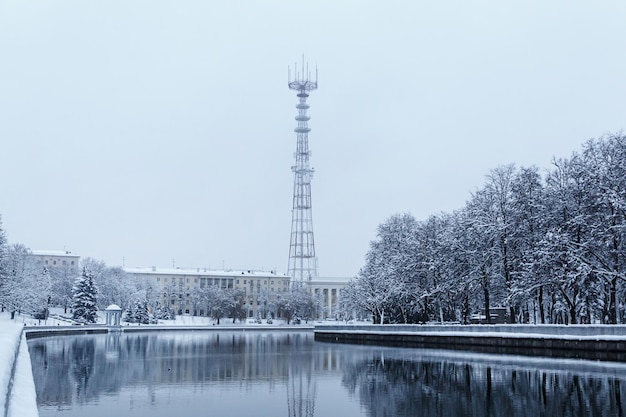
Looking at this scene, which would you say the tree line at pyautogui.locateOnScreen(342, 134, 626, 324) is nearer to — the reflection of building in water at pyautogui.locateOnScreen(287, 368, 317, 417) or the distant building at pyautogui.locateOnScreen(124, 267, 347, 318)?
the reflection of building in water at pyautogui.locateOnScreen(287, 368, 317, 417)

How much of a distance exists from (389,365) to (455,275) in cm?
2580

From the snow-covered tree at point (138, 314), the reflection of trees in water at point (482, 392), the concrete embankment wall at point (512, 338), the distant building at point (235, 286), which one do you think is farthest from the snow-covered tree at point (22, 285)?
the reflection of trees in water at point (482, 392)

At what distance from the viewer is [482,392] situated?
70.9 ft

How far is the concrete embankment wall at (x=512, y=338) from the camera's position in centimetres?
3456

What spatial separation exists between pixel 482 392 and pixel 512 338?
21182 millimetres

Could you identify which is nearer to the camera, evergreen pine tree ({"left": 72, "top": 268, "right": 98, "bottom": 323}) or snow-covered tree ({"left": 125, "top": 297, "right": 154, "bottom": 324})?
evergreen pine tree ({"left": 72, "top": 268, "right": 98, "bottom": 323})

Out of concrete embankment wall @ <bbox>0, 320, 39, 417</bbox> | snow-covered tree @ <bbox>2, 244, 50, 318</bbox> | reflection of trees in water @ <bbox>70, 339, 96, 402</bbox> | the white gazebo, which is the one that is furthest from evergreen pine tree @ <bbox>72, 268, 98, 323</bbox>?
concrete embankment wall @ <bbox>0, 320, 39, 417</bbox>

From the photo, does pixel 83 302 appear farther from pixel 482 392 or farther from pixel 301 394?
pixel 482 392

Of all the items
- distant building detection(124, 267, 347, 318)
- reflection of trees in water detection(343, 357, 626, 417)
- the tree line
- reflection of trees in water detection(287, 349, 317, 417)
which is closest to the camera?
reflection of trees in water detection(343, 357, 626, 417)

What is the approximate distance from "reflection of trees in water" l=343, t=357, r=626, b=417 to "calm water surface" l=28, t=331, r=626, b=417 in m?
0.03

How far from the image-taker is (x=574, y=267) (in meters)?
44.0

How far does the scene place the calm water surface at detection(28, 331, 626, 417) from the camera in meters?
18.4

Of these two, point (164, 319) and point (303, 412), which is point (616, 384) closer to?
point (303, 412)

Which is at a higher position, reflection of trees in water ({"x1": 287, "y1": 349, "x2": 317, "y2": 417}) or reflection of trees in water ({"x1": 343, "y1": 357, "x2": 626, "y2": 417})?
reflection of trees in water ({"x1": 343, "y1": 357, "x2": 626, "y2": 417})
